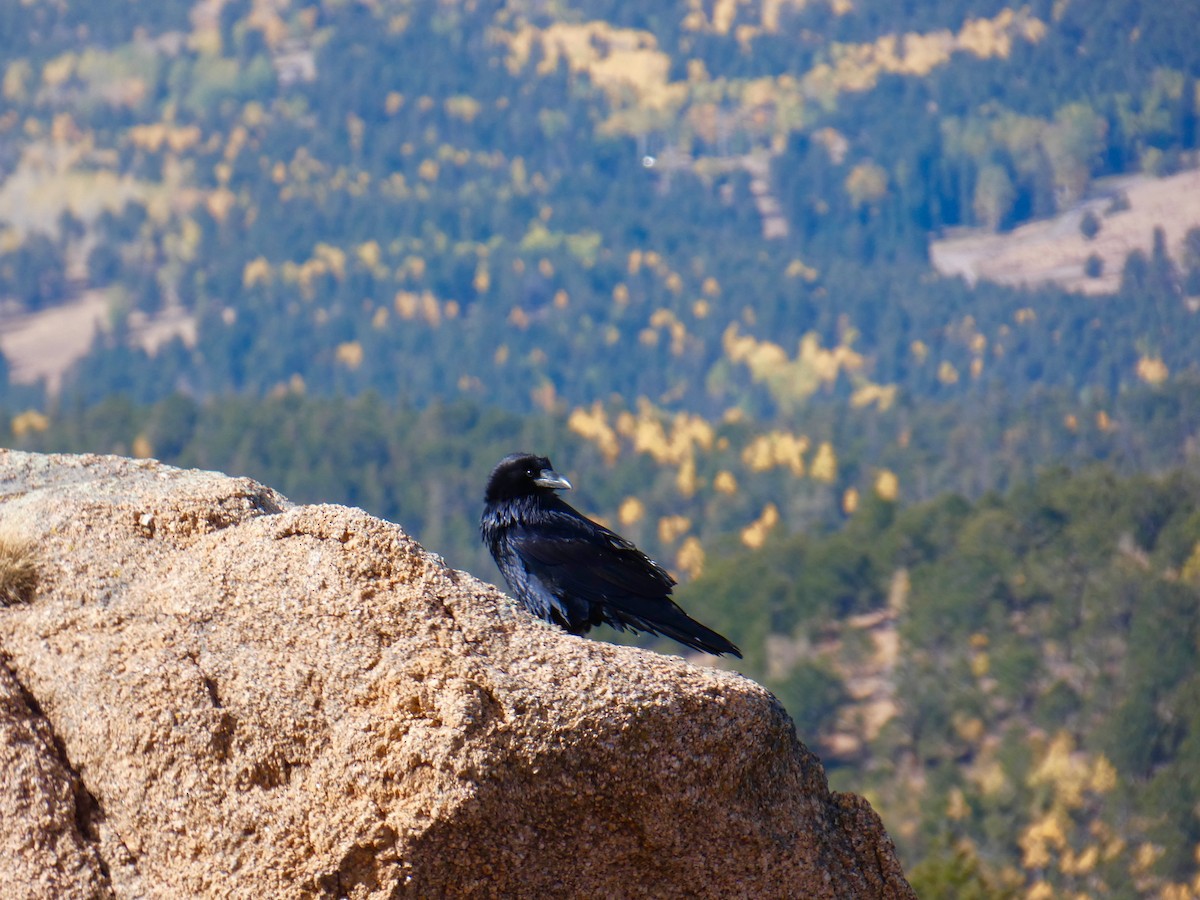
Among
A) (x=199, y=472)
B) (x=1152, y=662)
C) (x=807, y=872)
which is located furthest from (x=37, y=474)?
(x=1152, y=662)

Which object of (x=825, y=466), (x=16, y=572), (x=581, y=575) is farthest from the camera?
(x=825, y=466)

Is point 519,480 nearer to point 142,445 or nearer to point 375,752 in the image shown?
point 375,752

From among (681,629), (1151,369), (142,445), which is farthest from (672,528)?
(681,629)

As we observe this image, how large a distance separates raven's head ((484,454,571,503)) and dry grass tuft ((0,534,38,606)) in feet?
7.66

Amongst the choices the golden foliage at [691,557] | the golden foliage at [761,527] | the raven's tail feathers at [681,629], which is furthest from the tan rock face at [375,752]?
the golden foliage at [761,527]

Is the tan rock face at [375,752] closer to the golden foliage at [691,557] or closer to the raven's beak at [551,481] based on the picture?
the raven's beak at [551,481]

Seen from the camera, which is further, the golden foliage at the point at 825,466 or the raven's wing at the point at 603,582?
the golden foliage at the point at 825,466

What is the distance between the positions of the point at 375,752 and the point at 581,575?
201 cm

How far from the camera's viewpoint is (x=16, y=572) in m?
7.59

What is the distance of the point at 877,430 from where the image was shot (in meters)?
165

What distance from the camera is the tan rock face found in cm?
641

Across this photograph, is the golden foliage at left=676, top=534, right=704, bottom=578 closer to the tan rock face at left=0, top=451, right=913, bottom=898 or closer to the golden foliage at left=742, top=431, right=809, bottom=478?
the golden foliage at left=742, top=431, right=809, bottom=478

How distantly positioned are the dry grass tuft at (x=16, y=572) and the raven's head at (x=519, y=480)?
2333mm

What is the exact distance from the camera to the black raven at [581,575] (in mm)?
8188
